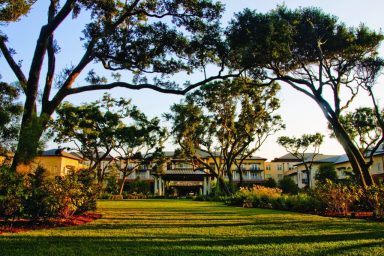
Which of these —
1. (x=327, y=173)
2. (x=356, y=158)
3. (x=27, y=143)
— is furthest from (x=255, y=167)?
(x=27, y=143)

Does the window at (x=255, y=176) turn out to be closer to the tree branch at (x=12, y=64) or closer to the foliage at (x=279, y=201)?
the foliage at (x=279, y=201)

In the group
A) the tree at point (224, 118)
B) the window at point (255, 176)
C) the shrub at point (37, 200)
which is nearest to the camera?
the shrub at point (37, 200)

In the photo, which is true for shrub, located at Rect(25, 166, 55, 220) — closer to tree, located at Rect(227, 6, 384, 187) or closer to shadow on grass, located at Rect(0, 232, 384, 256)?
shadow on grass, located at Rect(0, 232, 384, 256)

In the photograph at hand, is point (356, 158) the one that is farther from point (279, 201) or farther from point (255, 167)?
point (255, 167)

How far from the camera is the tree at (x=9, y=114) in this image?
40.7 ft

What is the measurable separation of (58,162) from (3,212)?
54059 mm

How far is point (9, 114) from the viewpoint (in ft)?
41.1

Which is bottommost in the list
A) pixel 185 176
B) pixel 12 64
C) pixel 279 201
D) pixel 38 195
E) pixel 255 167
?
pixel 279 201

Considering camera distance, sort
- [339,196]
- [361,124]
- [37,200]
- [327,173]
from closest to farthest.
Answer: [37,200] < [339,196] < [361,124] < [327,173]

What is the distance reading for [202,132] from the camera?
107ft

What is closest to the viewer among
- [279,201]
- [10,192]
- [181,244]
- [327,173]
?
[181,244]

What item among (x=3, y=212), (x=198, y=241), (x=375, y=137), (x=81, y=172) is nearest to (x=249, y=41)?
(x=81, y=172)

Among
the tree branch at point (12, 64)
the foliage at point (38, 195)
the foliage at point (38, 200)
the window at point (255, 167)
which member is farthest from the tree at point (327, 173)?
the foliage at point (38, 200)

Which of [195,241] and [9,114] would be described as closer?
[195,241]
